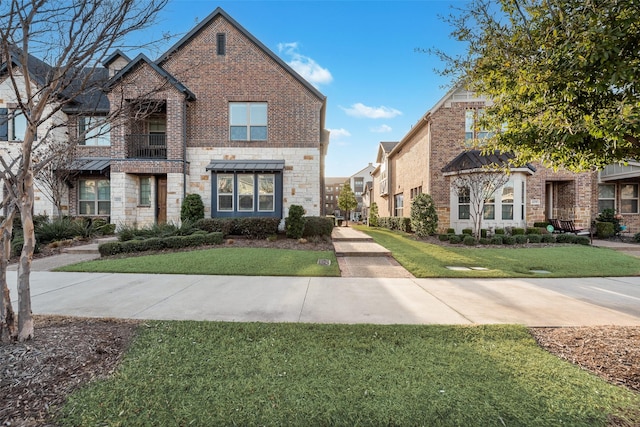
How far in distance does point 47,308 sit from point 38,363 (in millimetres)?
2241

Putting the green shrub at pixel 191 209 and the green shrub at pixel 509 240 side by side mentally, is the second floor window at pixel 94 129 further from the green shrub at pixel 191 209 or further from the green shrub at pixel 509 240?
the green shrub at pixel 509 240

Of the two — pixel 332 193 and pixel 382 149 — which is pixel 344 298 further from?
pixel 332 193

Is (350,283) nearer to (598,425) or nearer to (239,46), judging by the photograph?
(598,425)

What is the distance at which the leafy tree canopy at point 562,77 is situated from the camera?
2664 mm

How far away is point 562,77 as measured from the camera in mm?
2932

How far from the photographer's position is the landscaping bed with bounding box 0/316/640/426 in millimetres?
2199

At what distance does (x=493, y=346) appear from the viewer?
3.05m

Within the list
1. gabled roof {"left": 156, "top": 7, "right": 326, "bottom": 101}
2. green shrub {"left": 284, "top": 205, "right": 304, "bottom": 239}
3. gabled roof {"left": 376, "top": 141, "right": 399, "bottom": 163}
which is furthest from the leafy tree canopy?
gabled roof {"left": 376, "top": 141, "right": 399, "bottom": 163}

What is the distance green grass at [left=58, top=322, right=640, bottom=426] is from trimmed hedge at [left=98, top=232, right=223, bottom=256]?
6740mm

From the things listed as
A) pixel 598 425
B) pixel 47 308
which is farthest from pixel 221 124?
pixel 598 425

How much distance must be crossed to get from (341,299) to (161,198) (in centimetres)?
1182

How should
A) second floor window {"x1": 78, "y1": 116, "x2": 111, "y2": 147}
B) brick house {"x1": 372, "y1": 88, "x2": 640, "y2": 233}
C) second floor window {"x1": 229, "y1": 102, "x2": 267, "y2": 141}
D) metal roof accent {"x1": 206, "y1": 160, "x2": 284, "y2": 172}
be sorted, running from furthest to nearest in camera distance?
brick house {"x1": 372, "y1": 88, "x2": 640, "y2": 233}
second floor window {"x1": 229, "y1": 102, "x2": 267, "y2": 141}
metal roof accent {"x1": 206, "y1": 160, "x2": 284, "y2": 172}
second floor window {"x1": 78, "y1": 116, "x2": 111, "y2": 147}

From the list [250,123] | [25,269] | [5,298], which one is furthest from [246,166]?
[5,298]

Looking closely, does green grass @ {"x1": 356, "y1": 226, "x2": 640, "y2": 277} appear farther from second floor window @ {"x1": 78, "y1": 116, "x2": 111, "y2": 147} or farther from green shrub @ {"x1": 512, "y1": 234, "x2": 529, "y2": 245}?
second floor window @ {"x1": 78, "y1": 116, "x2": 111, "y2": 147}
